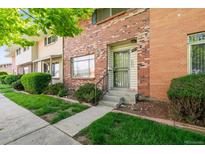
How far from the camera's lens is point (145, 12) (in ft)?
23.9

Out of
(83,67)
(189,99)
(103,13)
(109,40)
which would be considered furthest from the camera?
(83,67)

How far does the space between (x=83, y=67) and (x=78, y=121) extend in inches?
234

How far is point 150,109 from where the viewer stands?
623 cm

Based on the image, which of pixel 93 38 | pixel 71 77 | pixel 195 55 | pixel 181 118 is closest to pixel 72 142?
pixel 181 118

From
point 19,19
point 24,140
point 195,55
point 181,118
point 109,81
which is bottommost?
point 24,140

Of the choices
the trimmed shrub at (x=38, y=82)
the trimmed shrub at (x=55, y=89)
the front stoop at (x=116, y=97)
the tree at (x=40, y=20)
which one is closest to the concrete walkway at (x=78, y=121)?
the front stoop at (x=116, y=97)

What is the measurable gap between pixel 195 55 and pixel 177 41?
82 cm

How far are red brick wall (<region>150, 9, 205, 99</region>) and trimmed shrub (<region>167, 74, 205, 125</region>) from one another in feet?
4.30

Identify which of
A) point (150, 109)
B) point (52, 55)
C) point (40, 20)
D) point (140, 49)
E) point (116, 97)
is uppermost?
point (40, 20)

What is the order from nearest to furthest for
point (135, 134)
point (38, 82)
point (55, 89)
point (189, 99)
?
point (135, 134) → point (189, 99) → point (55, 89) → point (38, 82)

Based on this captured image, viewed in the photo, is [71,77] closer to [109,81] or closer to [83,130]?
[109,81]

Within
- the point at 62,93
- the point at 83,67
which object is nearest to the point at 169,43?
the point at 83,67

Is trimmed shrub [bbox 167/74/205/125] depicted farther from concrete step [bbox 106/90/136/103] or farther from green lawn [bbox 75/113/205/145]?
concrete step [bbox 106/90/136/103]

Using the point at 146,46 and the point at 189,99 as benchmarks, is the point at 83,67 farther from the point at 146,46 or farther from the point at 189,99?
the point at 189,99
